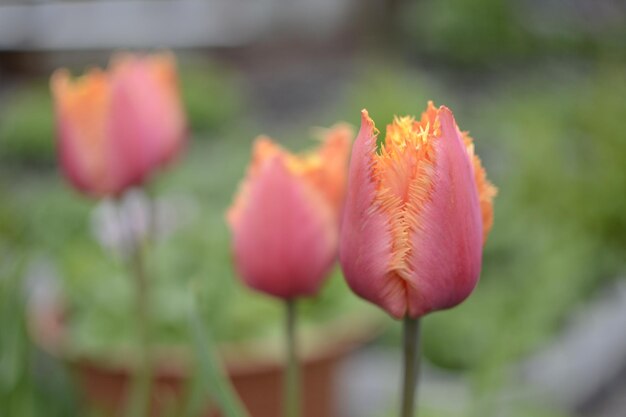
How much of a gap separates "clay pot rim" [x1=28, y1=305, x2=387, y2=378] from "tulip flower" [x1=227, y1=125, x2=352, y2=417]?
1.82 feet

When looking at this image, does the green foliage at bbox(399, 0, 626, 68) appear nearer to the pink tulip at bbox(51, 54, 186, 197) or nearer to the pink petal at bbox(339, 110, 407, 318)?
the pink tulip at bbox(51, 54, 186, 197)

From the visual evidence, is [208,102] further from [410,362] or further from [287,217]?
[410,362]

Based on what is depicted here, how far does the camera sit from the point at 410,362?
447 mm

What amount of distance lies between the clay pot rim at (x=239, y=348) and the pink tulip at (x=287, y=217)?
0.56m

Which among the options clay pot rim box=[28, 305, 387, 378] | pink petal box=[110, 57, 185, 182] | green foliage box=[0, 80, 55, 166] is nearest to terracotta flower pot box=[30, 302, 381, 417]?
clay pot rim box=[28, 305, 387, 378]

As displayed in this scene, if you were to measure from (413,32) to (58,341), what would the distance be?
172 inches

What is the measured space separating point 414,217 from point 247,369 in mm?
779

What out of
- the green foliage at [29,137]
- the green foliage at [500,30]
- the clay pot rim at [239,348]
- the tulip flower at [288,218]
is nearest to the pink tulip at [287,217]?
the tulip flower at [288,218]

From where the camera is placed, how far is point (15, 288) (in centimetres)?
71

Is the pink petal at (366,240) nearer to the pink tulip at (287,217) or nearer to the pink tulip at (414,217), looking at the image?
the pink tulip at (414,217)

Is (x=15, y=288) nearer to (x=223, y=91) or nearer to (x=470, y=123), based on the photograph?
(x=470, y=123)

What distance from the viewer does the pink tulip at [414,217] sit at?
1.31 feet

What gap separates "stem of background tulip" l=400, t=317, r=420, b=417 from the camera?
45cm

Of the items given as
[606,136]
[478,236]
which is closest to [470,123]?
[606,136]
